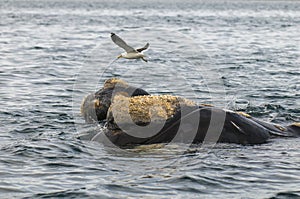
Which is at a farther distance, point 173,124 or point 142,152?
point 173,124

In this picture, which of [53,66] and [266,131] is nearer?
[266,131]

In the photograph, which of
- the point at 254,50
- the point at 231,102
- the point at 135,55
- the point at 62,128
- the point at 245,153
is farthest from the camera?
the point at 254,50

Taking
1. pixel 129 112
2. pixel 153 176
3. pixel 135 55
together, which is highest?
pixel 135 55

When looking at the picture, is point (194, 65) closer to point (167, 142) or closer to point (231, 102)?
point (231, 102)

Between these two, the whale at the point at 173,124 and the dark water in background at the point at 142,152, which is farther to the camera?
the whale at the point at 173,124

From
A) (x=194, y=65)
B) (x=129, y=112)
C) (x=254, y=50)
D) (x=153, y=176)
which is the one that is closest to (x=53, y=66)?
(x=194, y=65)

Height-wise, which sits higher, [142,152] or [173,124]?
[173,124]

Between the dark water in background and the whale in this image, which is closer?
the dark water in background

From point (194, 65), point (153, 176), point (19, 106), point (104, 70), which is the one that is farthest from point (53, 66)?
point (153, 176)

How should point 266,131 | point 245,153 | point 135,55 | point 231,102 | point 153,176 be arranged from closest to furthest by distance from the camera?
point 153,176 < point 245,153 < point 266,131 < point 135,55 < point 231,102

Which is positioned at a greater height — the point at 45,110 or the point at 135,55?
the point at 135,55

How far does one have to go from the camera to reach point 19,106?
576 inches

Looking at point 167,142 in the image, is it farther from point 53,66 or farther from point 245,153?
point 53,66

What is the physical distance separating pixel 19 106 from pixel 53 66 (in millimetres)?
8222
